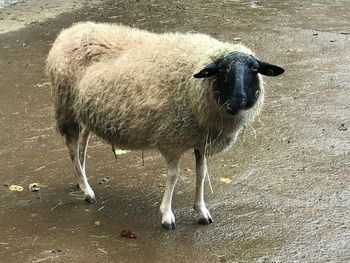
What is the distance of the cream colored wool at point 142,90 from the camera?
160 inches

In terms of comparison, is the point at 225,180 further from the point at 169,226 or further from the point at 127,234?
the point at 127,234

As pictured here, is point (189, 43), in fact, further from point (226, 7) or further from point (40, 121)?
point (226, 7)

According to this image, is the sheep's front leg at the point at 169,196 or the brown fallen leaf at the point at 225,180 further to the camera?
the brown fallen leaf at the point at 225,180

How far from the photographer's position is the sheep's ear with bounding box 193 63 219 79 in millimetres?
3809

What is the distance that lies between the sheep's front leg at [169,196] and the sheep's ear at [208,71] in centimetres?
83

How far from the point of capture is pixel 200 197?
454 centimetres

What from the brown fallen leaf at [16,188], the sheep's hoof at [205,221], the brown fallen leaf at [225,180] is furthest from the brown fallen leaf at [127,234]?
the brown fallen leaf at [16,188]

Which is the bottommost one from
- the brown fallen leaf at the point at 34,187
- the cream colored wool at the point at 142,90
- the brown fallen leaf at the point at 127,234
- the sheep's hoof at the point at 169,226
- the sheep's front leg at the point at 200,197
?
the brown fallen leaf at the point at 34,187

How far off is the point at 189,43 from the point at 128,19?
22.3 feet

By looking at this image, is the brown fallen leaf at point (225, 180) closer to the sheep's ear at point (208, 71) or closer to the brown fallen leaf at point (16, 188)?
the sheep's ear at point (208, 71)

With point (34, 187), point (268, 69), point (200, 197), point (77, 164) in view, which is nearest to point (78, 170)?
point (77, 164)

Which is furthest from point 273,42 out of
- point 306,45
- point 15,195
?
point 15,195

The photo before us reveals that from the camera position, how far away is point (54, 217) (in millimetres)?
4746

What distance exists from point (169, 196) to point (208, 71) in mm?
1161
